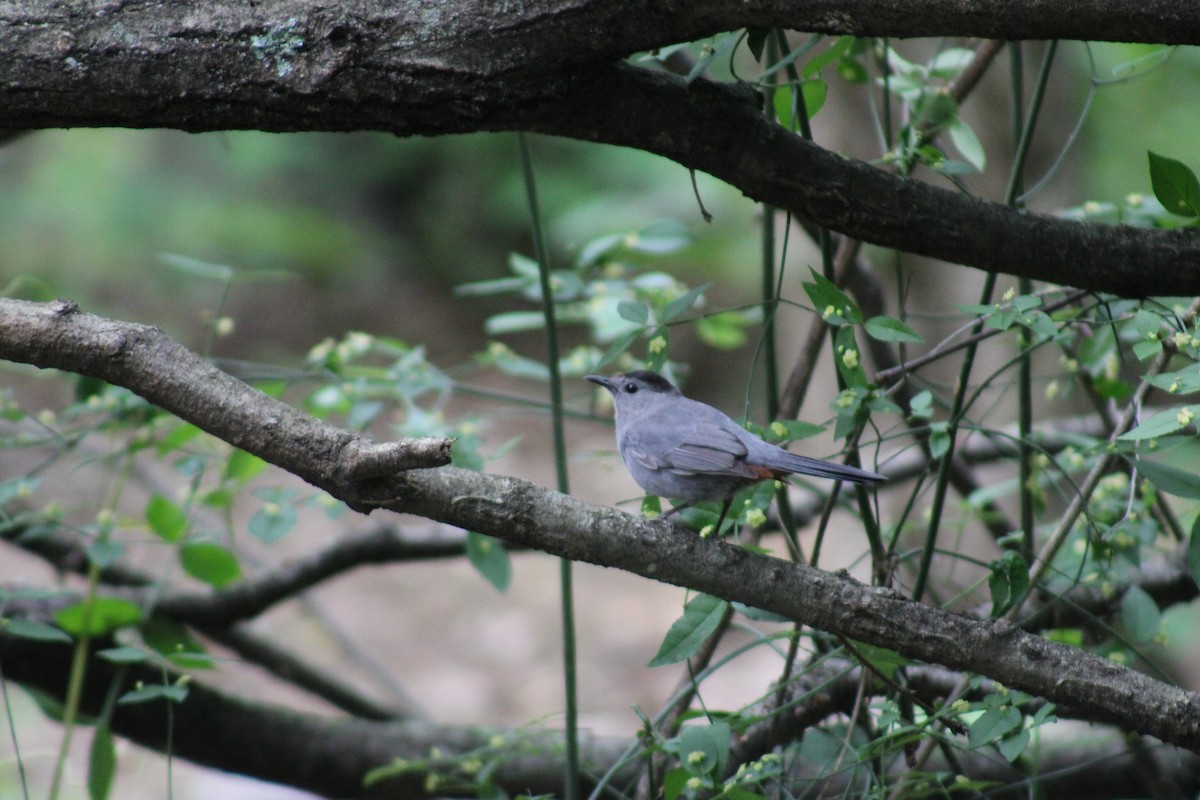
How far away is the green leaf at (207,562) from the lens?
2.34m

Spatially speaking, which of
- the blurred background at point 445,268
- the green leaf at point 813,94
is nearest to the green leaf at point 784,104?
the green leaf at point 813,94


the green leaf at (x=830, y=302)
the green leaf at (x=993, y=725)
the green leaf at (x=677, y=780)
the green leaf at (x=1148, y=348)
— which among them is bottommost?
the green leaf at (x=677, y=780)

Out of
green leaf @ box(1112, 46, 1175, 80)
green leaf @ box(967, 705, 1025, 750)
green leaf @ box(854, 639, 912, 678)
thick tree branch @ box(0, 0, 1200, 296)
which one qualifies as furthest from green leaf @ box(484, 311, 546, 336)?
green leaf @ box(967, 705, 1025, 750)

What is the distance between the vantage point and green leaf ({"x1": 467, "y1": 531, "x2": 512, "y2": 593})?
2.19 metres

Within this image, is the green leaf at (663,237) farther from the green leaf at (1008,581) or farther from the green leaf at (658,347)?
the green leaf at (1008,581)

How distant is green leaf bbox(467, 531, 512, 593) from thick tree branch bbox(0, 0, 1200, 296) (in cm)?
93

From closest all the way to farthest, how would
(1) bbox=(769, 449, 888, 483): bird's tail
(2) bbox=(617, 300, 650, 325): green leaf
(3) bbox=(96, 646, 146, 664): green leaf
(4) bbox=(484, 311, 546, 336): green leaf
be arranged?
(1) bbox=(769, 449, 888, 483): bird's tail
(2) bbox=(617, 300, 650, 325): green leaf
(3) bbox=(96, 646, 146, 664): green leaf
(4) bbox=(484, 311, 546, 336): green leaf

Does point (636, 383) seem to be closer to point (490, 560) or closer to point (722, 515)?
point (490, 560)

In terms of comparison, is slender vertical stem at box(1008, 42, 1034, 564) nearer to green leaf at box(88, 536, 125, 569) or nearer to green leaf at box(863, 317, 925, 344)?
green leaf at box(863, 317, 925, 344)

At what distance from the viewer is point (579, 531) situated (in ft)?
5.09

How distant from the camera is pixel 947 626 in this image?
152cm

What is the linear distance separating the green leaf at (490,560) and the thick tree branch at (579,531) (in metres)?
0.65

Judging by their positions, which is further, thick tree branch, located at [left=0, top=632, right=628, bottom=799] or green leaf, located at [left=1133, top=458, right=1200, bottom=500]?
thick tree branch, located at [left=0, top=632, right=628, bottom=799]

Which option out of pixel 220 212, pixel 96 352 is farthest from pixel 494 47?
pixel 220 212
